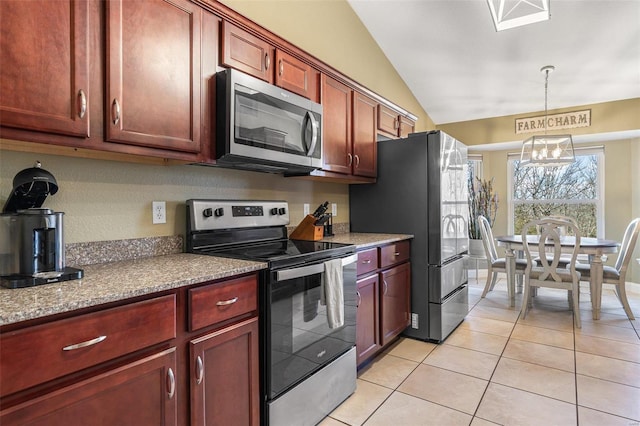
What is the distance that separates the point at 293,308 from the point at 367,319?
36.0 inches

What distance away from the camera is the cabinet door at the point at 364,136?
2947 mm

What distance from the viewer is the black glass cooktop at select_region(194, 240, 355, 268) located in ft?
5.54

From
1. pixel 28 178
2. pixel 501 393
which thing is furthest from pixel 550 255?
pixel 28 178

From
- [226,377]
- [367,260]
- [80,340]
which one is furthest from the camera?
[367,260]

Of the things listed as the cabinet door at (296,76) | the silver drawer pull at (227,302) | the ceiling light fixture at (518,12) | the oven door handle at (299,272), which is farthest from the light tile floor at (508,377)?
the ceiling light fixture at (518,12)

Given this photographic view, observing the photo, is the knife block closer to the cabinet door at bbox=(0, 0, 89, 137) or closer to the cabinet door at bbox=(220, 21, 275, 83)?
the cabinet door at bbox=(220, 21, 275, 83)

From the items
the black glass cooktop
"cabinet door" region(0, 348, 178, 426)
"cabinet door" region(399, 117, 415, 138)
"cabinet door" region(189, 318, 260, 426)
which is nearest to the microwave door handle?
the black glass cooktop

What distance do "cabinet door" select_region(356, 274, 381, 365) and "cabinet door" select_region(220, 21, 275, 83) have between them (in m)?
1.45

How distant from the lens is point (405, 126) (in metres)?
3.85

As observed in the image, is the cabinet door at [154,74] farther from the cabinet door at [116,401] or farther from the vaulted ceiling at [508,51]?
the vaulted ceiling at [508,51]

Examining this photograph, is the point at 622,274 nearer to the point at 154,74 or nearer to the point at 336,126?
the point at 336,126

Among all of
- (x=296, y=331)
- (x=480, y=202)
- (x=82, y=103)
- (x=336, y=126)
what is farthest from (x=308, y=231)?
(x=480, y=202)

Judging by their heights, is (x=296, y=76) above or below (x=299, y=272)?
above

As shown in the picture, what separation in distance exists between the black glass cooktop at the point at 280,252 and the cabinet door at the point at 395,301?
2.24 ft
